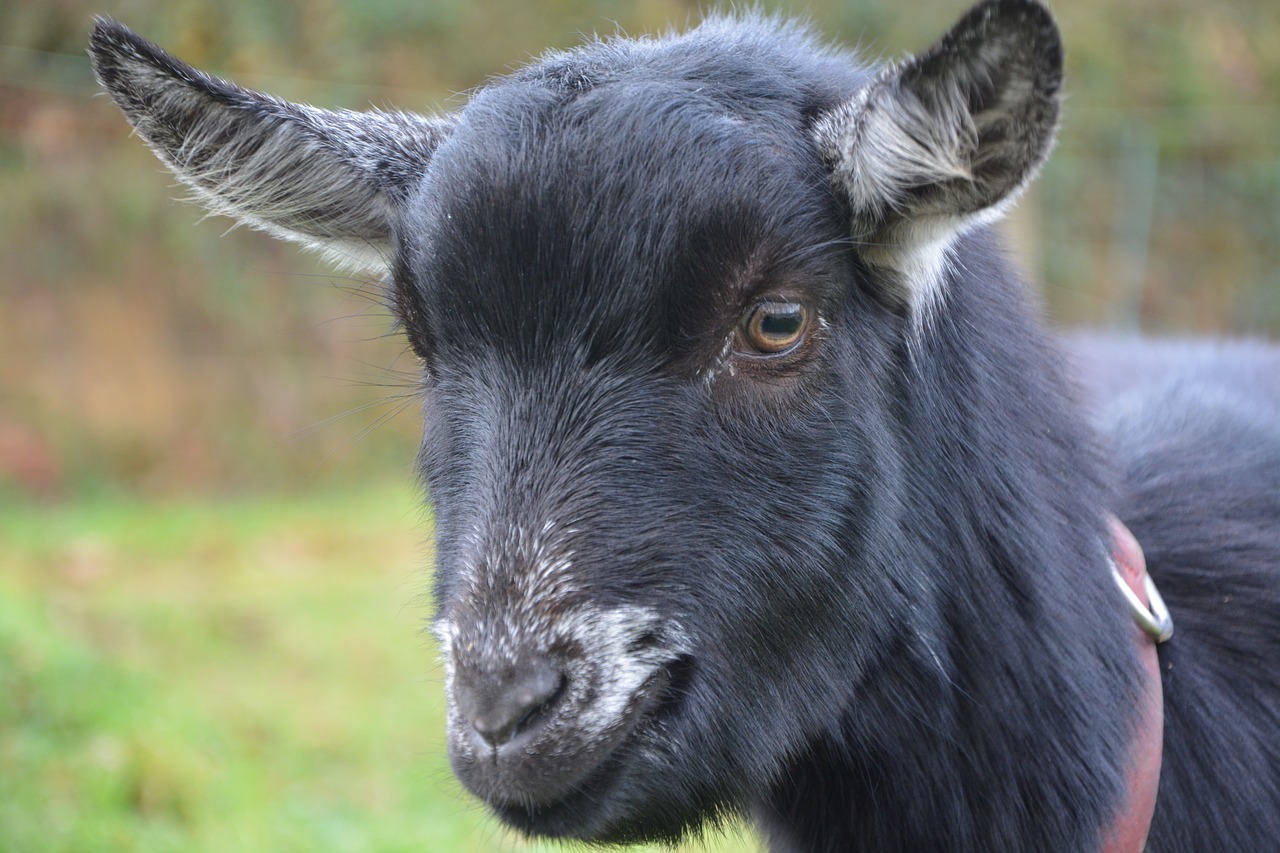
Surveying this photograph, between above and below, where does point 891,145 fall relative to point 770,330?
above

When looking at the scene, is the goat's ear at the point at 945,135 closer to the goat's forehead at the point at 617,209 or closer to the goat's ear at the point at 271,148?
the goat's forehead at the point at 617,209

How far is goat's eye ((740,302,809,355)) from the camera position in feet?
8.06

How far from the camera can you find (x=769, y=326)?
2463 millimetres

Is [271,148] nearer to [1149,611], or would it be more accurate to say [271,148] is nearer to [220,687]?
[1149,611]

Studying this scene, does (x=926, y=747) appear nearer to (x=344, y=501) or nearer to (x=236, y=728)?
(x=236, y=728)

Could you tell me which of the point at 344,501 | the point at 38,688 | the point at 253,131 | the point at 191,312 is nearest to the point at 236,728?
the point at 38,688

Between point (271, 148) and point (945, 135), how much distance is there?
160cm

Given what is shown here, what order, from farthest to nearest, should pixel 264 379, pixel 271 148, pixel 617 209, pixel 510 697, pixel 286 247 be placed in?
pixel 286 247, pixel 264 379, pixel 271 148, pixel 617 209, pixel 510 697

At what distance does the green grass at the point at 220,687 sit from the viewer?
5.12 m

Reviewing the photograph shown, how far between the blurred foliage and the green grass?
111cm

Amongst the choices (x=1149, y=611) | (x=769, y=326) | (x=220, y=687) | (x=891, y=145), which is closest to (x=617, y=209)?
(x=769, y=326)

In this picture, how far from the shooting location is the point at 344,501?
11891 mm

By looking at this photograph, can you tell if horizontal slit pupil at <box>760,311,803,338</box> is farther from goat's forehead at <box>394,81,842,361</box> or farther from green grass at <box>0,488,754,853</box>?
green grass at <box>0,488,754,853</box>

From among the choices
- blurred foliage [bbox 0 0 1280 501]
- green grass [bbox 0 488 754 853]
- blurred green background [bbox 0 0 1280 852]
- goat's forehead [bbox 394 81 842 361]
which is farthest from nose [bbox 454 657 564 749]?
blurred foliage [bbox 0 0 1280 501]
